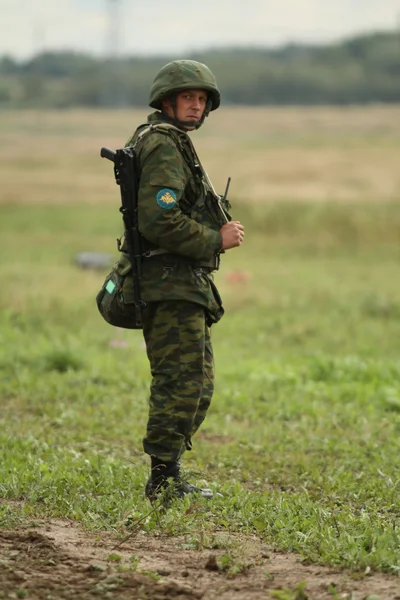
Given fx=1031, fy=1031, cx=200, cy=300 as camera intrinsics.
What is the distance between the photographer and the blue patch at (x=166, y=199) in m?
4.88

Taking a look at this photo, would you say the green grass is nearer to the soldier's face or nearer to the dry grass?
the soldier's face

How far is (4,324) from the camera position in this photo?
477 inches

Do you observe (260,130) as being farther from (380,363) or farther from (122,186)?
(122,186)

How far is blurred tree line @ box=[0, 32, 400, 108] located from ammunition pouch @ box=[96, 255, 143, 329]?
77.4m

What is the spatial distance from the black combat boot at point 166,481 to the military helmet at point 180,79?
5.93 ft

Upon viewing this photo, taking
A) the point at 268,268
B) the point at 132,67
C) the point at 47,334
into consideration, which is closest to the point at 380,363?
the point at 47,334

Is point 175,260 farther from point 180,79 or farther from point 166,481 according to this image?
point 166,481

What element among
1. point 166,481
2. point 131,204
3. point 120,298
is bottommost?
point 166,481

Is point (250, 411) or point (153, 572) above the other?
point (153, 572)

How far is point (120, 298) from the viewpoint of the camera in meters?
5.11

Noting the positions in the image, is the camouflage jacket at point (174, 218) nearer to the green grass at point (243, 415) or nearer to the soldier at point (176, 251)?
the soldier at point (176, 251)

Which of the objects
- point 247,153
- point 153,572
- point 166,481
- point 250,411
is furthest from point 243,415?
point 247,153

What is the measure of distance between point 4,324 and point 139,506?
24.8 ft

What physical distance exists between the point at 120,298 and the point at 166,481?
0.94m
